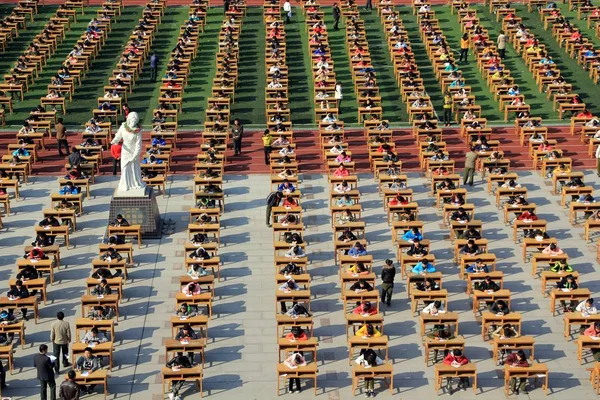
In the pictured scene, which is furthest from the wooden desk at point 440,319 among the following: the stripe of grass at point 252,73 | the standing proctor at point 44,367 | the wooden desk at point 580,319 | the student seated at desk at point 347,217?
the stripe of grass at point 252,73

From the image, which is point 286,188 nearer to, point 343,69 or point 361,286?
point 361,286

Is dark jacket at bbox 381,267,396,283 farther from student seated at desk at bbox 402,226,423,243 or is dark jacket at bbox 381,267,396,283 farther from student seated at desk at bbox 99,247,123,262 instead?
student seated at desk at bbox 99,247,123,262

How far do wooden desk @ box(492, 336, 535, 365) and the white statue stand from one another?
14.5 meters

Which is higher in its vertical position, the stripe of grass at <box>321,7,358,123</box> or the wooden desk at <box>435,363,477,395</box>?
the stripe of grass at <box>321,7,358,123</box>

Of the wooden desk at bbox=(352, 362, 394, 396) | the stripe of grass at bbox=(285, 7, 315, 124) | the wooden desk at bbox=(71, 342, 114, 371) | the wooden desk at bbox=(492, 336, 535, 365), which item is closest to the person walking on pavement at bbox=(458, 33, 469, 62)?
the stripe of grass at bbox=(285, 7, 315, 124)

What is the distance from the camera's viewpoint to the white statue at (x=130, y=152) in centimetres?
4175

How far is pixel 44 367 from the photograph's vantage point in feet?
106

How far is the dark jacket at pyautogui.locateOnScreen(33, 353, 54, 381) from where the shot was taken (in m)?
32.2

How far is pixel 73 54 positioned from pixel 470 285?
30.1 meters

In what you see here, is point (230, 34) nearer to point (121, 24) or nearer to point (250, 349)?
point (121, 24)

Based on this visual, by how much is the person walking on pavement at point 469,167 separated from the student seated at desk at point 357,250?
28.2ft

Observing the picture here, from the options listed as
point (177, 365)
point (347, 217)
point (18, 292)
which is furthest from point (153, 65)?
point (177, 365)

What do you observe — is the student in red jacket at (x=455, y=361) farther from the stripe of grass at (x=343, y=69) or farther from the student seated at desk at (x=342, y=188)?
the stripe of grass at (x=343, y=69)

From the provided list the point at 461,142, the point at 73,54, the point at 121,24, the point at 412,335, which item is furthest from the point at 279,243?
the point at 121,24
